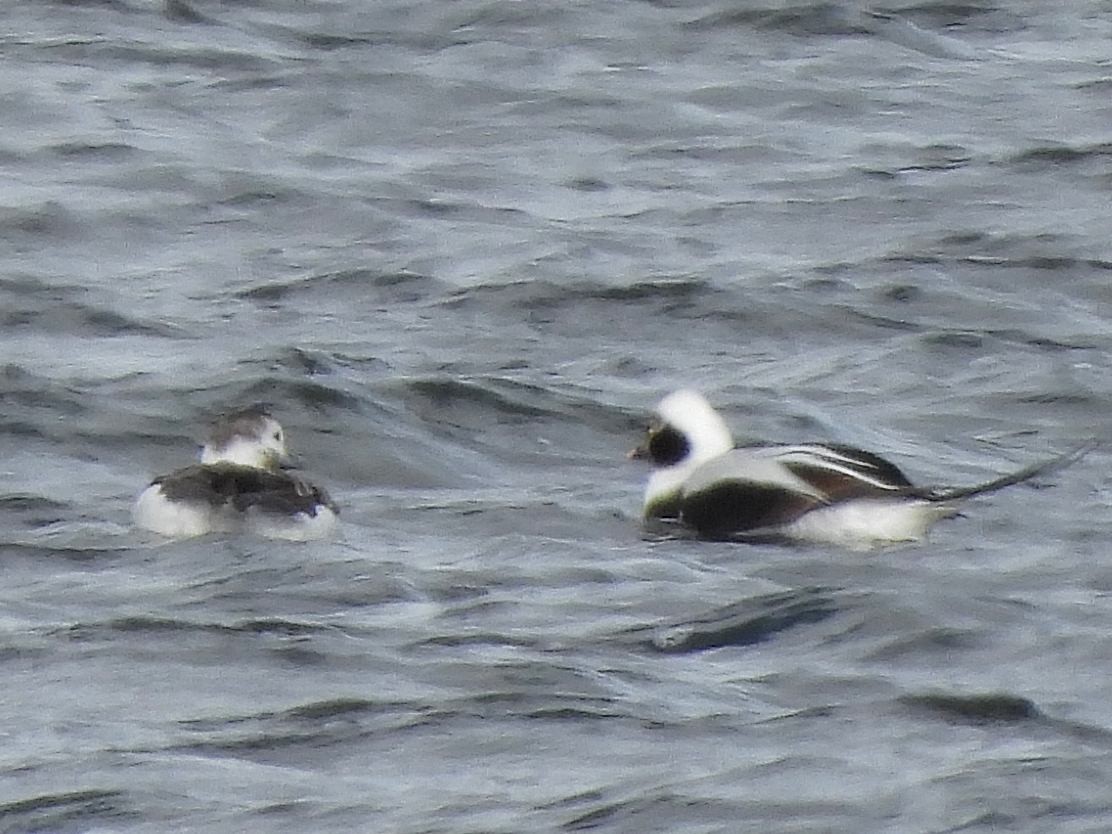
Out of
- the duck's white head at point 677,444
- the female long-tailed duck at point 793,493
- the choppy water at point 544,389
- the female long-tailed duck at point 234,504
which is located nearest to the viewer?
the choppy water at point 544,389

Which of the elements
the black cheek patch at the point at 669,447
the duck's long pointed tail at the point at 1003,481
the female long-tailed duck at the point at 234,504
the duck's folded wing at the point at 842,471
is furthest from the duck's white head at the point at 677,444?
the female long-tailed duck at the point at 234,504

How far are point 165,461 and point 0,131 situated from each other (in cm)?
522

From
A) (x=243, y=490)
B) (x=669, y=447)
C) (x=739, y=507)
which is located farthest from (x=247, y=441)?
(x=739, y=507)

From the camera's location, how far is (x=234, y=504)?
10.0 meters

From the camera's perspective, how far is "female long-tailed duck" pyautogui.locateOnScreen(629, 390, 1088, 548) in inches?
397

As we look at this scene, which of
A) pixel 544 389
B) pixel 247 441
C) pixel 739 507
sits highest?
pixel 247 441

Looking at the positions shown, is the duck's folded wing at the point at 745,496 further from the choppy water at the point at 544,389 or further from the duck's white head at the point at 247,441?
the duck's white head at the point at 247,441

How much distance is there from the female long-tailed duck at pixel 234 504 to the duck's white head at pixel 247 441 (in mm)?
275

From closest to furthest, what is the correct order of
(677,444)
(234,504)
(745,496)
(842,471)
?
(234,504), (842,471), (745,496), (677,444)

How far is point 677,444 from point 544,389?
138 cm

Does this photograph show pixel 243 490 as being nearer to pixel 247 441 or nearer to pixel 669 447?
pixel 247 441

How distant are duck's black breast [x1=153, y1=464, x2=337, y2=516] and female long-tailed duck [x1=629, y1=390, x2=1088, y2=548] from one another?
1063mm

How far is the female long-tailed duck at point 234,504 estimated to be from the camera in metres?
9.87

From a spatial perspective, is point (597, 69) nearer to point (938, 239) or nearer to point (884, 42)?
point (884, 42)
